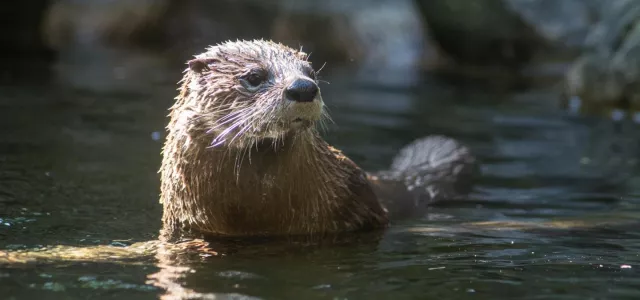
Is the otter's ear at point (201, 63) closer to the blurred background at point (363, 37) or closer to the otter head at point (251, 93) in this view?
the otter head at point (251, 93)

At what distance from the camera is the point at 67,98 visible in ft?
33.7

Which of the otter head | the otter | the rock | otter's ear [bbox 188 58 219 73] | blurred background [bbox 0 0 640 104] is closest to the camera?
the otter head

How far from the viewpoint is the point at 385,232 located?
17.0 ft

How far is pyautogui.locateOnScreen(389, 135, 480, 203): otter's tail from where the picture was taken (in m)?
6.34

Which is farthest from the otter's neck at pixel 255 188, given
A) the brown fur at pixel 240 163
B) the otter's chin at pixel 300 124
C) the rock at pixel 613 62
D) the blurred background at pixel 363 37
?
the blurred background at pixel 363 37

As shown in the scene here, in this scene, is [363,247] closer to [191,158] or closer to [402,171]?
[191,158]

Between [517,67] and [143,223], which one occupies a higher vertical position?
[517,67]

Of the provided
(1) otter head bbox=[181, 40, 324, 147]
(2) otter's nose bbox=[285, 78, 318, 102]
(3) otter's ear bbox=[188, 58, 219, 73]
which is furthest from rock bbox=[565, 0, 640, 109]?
(2) otter's nose bbox=[285, 78, 318, 102]

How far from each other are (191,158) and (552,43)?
11564mm

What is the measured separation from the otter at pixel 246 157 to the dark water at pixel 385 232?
0.22 m

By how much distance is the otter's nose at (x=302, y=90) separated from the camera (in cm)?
417

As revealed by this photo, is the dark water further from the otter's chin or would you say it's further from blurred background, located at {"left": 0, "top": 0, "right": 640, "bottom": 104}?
blurred background, located at {"left": 0, "top": 0, "right": 640, "bottom": 104}

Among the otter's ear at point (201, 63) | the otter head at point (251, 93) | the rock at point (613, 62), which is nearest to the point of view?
the otter head at point (251, 93)

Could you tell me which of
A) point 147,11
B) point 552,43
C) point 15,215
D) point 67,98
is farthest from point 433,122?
point 147,11
